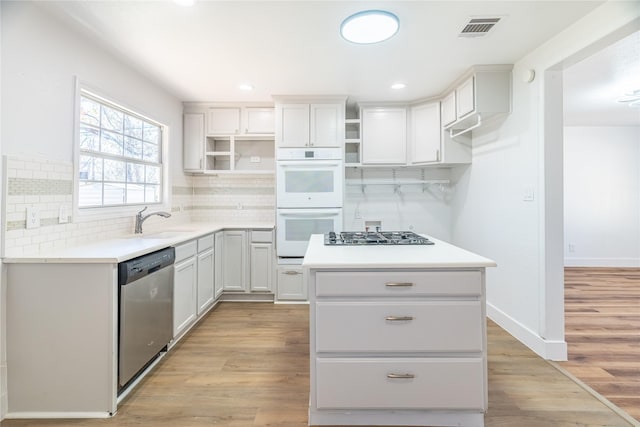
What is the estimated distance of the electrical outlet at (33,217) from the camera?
1817 millimetres

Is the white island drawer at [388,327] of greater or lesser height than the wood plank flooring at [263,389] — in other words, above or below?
above

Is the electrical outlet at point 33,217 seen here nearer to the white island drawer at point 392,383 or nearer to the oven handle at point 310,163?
the white island drawer at point 392,383

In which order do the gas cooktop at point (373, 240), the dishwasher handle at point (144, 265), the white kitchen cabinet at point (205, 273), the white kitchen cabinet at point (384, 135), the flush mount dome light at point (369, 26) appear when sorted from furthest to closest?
the white kitchen cabinet at point (384, 135) → the white kitchen cabinet at point (205, 273) → the gas cooktop at point (373, 240) → the flush mount dome light at point (369, 26) → the dishwasher handle at point (144, 265)

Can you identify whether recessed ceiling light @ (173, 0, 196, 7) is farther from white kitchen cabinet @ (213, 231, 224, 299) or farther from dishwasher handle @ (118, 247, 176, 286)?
white kitchen cabinet @ (213, 231, 224, 299)

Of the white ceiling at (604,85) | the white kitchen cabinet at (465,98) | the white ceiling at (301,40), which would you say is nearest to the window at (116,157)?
the white ceiling at (301,40)

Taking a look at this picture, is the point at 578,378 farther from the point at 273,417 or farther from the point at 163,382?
the point at 163,382

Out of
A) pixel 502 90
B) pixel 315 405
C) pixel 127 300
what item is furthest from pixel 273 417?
pixel 502 90

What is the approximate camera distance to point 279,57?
8.47 ft

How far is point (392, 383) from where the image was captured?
1549mm

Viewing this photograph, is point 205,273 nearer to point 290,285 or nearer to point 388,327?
point 290,285

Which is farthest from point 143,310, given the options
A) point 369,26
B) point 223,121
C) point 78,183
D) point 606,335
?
point 606,335

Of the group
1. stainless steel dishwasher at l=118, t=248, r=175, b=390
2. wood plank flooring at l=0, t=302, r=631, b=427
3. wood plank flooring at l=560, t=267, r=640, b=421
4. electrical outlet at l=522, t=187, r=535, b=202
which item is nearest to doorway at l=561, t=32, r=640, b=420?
wood plank flooring at l=560, t=267, r=640, b=421

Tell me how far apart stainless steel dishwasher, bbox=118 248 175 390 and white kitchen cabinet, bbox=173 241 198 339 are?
11 cm

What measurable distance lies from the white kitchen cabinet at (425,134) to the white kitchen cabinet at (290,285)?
1955 mm
